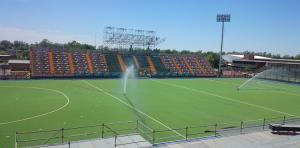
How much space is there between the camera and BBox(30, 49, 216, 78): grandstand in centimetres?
5638

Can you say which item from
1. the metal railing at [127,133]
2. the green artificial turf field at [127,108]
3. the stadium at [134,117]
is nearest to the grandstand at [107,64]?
the stadium at [134,117]

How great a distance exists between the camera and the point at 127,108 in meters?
27.5

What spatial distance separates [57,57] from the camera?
201ft

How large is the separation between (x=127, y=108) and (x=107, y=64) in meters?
37.7

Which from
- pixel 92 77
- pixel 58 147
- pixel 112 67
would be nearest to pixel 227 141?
pixel 58 147

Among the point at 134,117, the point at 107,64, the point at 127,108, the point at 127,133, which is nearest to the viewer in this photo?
the point at 127,133

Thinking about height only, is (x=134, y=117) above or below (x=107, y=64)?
below

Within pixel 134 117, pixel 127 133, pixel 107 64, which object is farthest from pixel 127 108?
pixel 107 64

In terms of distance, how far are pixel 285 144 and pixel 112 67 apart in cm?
5000

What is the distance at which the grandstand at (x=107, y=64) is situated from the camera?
56.4m

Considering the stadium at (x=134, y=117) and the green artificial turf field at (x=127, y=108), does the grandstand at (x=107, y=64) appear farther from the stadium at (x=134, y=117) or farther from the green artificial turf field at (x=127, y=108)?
the green artificial turf field at (x=127, y=108)

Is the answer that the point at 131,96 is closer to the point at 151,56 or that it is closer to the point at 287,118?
the point at 287,118

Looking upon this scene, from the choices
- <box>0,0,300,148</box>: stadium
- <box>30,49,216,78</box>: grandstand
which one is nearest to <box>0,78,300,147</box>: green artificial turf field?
<box>0,0,300,148</box>: stadium

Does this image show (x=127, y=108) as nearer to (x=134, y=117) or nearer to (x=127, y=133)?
(x=134, y=117)
